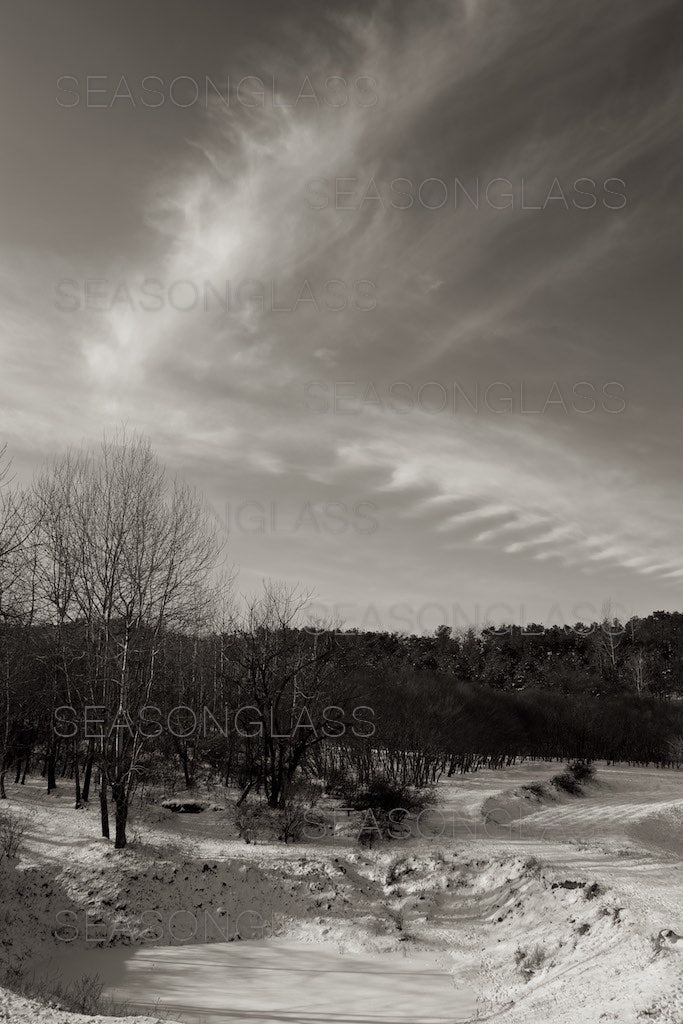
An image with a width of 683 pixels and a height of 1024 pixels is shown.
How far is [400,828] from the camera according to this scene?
2350 centimetres

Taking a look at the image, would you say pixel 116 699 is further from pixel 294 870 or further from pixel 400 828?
pixel 400 828

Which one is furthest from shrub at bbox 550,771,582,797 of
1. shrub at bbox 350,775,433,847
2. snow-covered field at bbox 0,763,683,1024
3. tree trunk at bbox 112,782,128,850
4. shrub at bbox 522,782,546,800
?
tree trunk at bbox 112,782,128,850

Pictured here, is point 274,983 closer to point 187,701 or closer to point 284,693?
point 284,693

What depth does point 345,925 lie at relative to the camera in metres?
15.7

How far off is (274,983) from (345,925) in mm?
2925

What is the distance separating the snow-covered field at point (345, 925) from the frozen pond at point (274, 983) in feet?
0.16

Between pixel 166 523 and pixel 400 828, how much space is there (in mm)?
12781

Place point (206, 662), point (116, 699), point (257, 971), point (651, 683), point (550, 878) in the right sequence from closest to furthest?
point (257, 971) → point (550, 878) → point (116, 699) → point (206, 662) → point (651, 683)

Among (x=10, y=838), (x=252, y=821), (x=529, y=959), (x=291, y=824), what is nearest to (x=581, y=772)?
(x=291, y=824)

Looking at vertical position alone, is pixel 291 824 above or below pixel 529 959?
above

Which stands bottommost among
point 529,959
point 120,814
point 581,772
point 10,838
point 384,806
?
point 581,772

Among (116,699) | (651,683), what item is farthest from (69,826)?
(651,683)

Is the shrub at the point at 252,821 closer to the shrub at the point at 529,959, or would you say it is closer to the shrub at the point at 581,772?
the shrub at the point at 529,959

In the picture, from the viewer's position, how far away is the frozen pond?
11.7 m
